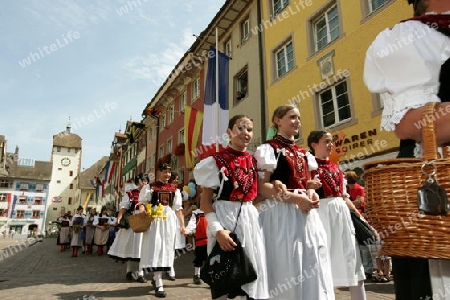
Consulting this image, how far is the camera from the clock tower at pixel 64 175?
68938 mm

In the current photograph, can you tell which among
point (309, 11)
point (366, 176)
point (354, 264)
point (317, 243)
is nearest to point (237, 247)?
point (317, 243)

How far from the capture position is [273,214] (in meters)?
2.76

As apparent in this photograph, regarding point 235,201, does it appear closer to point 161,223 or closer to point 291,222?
point 291,222

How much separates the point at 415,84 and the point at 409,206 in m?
0.45

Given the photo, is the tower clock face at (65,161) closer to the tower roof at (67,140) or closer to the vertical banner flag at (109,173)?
the tower roof at (67,140)

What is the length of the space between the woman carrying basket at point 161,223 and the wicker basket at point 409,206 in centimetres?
488

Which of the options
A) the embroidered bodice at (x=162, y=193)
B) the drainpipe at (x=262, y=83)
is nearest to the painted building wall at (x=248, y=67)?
the drainpipe at (x=262, y=83)

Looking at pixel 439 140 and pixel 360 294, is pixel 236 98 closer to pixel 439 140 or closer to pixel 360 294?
pixel 360 294

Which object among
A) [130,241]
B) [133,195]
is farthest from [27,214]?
[130,241]

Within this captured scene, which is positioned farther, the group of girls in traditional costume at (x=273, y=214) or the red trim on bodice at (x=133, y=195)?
the red trim on bodice at (x=133, y=195)

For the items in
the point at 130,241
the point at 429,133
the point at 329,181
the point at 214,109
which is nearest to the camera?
the point at 429,133

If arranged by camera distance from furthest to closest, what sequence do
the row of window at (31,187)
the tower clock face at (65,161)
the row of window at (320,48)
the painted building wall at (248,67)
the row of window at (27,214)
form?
the tower clock face at (65,161) < the row of window at (31,187) < the row of window at (27,214) < the painted building wall at (248,67) < the row of window at (320,48)

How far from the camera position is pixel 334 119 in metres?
10.6

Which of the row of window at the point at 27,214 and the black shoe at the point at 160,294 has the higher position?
the row of window at the point at 27,214
